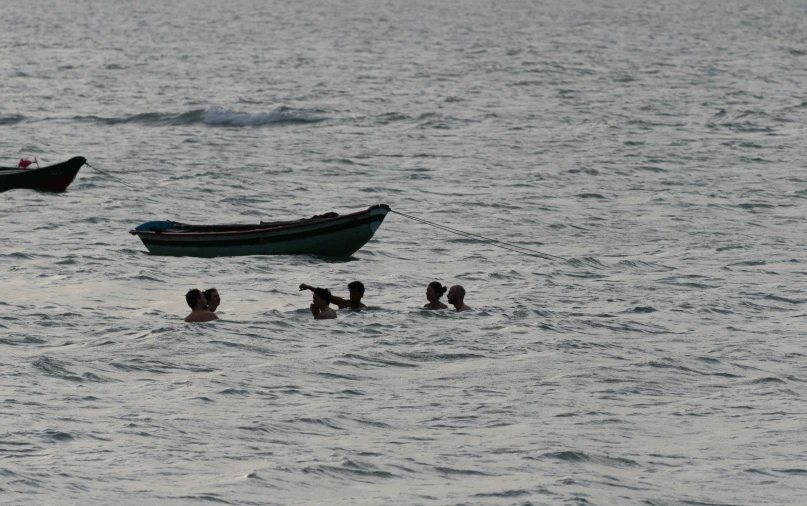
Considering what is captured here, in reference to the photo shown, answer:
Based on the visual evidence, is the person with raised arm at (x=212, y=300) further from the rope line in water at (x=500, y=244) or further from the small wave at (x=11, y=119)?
the small wave at (x=11, y=119)

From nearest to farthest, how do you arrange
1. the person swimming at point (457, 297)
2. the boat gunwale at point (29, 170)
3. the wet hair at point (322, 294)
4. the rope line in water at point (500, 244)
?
the wet hair at point (322, 294)
the person swimming at point (457, 297)
the rope line in water at point (500, 244)
the boat gunwale at point (29, 170)

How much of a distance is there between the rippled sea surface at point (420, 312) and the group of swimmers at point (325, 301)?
0.84 ft

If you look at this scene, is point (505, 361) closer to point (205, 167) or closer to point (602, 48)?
point (205, 167)

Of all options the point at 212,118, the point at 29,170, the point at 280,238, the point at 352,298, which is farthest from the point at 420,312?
the point at 212,118

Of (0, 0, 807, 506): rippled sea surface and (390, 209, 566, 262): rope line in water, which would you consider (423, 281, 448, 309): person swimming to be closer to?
(0, 0, 807, 506): rippled sea surface

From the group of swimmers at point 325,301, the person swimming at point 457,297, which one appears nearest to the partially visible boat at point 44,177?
the group of swimmers at point 325,301

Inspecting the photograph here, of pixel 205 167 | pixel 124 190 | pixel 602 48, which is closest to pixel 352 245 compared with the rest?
pixel 124 190

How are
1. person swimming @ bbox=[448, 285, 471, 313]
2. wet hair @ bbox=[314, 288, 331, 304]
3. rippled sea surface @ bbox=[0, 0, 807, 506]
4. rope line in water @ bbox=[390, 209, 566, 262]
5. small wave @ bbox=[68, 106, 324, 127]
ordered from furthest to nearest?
small wave @ bbox=[68, 106, 324, 127]
rope line in water @ bbox=[390, 209, 566, 262]
person swimming @ bbox=[448, 285, 471, 313]
wet hair @ bbox=[314, 288, 331, 304]
rippled sea surface @ bbox=[0, 0, 807, 506]

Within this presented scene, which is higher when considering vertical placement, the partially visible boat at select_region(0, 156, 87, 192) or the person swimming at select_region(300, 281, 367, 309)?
the person swimming at select_region(300, 281, 367, 309)

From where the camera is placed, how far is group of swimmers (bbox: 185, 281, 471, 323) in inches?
842

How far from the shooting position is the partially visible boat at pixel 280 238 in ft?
86.4

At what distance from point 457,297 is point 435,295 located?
36 cm

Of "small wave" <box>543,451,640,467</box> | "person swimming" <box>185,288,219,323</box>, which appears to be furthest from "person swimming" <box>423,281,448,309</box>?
"small wave" <box>543,451,640,467</box>

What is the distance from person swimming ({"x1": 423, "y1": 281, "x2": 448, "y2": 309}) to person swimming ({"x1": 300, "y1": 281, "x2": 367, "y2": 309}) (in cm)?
109
